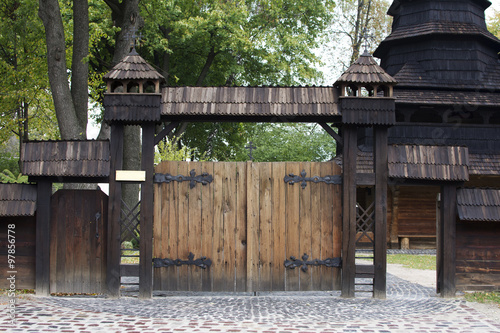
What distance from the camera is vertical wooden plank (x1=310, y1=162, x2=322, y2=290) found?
9.58 metres

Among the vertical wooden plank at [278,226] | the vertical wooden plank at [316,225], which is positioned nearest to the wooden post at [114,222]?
the vertical wooden plank at [278,226]

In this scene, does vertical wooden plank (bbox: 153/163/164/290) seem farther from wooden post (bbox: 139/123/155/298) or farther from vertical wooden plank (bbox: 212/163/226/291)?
vertical wooden plank (bbox: 212/163/226/291)

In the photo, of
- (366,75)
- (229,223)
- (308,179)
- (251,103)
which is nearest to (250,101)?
(251,103)

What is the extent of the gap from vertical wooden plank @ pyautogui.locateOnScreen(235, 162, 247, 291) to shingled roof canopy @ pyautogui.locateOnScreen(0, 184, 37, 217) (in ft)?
11.7

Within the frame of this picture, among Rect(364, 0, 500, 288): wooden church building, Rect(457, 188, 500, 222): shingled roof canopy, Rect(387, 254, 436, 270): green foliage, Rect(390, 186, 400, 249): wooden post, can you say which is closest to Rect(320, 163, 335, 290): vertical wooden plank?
Rect(457, 188, 500, 222): shingled roof canopy

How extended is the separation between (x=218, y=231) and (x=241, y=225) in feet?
1.38

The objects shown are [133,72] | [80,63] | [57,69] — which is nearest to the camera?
[133,72]

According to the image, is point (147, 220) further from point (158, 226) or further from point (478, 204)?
point (478, 204)

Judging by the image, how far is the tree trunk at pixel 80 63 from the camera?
1399 centimetres

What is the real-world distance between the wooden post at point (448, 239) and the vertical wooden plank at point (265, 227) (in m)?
3.13

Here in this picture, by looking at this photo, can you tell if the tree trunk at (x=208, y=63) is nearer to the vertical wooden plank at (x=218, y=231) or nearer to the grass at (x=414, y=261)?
the grass at (x=414, y=261)

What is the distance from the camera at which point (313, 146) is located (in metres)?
42.0

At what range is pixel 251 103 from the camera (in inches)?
372

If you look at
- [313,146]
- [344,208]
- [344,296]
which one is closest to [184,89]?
[344,208]
